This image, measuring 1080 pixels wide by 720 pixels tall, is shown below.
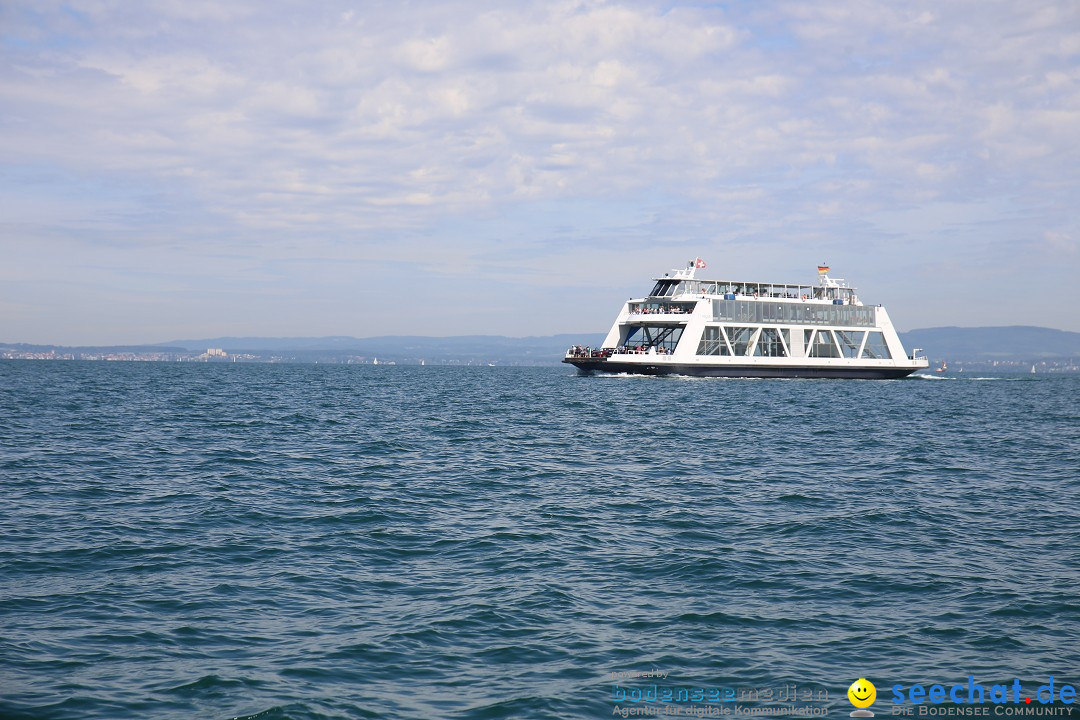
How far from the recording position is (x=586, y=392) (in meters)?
62.1

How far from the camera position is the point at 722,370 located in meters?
79.8

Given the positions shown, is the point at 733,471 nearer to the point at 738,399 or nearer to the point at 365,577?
the point at 365,577

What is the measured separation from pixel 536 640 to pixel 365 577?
3.76 m

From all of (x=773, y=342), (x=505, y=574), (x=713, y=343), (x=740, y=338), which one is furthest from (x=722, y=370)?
(x=505, y=574)

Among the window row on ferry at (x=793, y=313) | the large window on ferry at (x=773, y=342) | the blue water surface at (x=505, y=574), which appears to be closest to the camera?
the blue water surface at (x=505, y=574)

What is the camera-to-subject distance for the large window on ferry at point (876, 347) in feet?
299

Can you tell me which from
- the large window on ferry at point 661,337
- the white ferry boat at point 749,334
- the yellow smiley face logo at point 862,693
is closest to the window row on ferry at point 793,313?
the white ferry boat at point 749,334

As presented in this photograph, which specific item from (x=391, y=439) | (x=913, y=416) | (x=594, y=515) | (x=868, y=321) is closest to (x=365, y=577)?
(x=594, y=515)

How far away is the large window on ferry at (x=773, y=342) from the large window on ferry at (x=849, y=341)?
23.3ft

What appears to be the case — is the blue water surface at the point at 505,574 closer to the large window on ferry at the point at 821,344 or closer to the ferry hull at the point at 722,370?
the ferry hull at the point at 722,370

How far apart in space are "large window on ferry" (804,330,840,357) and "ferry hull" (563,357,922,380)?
2334mm

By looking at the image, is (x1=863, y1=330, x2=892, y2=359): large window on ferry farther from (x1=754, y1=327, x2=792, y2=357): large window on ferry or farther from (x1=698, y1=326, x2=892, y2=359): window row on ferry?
(x1=754, y1=327, x2=792, y2=357): large window on ferry

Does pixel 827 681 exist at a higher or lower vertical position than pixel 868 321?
lower

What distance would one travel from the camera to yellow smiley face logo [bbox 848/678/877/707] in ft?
29.7
